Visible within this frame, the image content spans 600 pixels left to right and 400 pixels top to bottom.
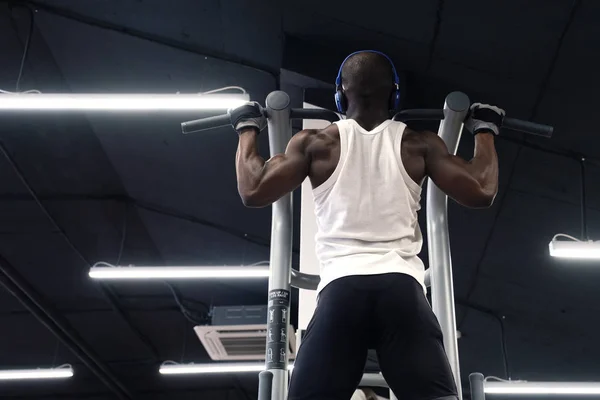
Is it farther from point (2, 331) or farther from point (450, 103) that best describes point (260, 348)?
point (450, 103)

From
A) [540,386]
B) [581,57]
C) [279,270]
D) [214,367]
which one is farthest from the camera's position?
[214,367]

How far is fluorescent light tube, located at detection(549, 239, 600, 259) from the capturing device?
487cm

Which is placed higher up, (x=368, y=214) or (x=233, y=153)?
(x=233, y=153)

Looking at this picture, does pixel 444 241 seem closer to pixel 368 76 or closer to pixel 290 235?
pixel 290 235

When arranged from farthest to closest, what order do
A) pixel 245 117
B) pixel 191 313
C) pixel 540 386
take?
1. pixel 191 313
2. pixel 540 386
3. pixel 245 117

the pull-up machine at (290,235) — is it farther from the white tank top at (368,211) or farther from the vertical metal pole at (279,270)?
the white tank top at (368,211)

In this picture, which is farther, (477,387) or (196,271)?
(196,271)

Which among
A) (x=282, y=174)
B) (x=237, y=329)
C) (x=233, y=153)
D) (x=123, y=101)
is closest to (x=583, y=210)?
(x=233, y=153)

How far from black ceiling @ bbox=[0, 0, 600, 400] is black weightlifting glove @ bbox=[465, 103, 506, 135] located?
2.49 meters

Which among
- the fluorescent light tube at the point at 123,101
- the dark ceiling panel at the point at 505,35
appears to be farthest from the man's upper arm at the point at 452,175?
the dark ceiling panel at the point at 505,35

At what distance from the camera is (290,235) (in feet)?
6.20

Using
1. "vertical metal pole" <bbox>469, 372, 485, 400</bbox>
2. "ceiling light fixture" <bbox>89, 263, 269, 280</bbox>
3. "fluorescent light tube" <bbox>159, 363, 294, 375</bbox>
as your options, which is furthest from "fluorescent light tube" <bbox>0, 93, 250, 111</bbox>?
"fluorescent light tube" <bbox>159, 363, 294, 375</bbox>

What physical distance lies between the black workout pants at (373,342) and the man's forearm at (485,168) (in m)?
0.29

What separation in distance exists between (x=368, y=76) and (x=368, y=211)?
33 centimetres
